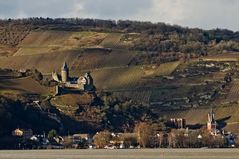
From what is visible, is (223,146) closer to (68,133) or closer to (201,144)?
(201,144)

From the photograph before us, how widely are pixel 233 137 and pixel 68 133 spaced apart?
98.2ft

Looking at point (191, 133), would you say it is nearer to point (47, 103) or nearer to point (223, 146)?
point (223, 146)

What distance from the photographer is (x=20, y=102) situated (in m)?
192

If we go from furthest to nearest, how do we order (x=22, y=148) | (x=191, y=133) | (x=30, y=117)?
(x=30, y=117) → (x=191, y=133) → (x=22, y=148)

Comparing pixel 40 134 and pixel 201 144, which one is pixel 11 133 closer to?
pixel 40 134

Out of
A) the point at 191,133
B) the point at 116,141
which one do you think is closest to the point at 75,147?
the point at 116,141

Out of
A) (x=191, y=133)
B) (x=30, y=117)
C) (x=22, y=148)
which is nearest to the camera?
(x=22, y=148)

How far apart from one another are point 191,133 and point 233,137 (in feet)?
37.3

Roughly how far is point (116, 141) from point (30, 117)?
982 inches

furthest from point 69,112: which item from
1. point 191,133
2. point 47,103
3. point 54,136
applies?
point 191,133

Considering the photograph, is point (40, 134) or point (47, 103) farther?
point (47, 103)

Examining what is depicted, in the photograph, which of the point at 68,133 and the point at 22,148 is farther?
the point at 68,133

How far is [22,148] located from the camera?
16662cm

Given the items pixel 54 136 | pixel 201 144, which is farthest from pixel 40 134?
pixel 201 144
